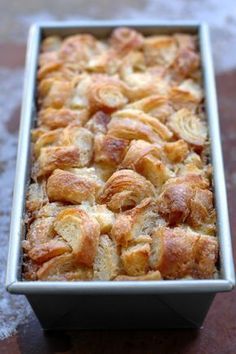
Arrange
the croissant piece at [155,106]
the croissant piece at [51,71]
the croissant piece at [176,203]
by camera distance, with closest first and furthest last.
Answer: the croissant piece at [176,203], the croissant piece at [155,106], the croissant piece at [51,71]

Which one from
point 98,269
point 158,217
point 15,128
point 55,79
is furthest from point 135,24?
point 98,269

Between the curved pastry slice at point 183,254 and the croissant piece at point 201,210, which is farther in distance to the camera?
the croissant piece at point 201,210

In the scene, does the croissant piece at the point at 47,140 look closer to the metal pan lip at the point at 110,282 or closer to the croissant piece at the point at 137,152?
the metal pan lip at the point at 110,282

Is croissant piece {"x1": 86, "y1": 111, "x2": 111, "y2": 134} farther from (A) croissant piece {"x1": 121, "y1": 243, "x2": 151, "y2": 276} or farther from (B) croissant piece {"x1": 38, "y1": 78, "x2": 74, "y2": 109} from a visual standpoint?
(A) croissant piece {"x1": 121, "y1": 243, "x2": 151, "y2": 276}

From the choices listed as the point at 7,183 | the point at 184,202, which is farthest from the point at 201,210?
the point at 7,183

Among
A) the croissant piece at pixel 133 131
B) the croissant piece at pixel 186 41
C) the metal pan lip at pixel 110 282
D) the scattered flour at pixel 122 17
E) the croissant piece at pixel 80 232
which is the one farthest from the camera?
the scattered flour at pixel 122 17

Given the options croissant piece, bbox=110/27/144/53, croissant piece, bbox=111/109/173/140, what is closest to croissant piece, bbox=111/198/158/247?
croissant piece, bbox=111/109/173/140

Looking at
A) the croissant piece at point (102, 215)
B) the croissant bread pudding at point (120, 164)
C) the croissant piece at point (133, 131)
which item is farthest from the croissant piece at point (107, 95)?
the croissant piece at point (102, 215)

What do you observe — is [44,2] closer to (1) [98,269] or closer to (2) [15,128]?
(2) [15,128]
